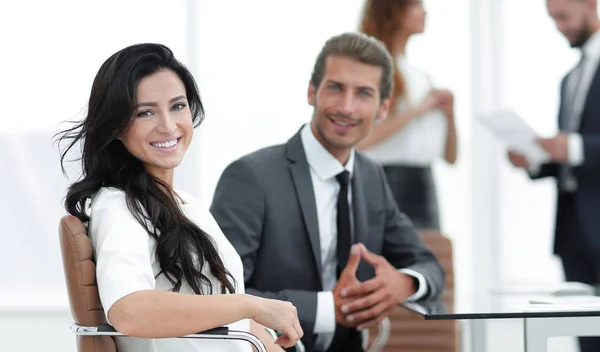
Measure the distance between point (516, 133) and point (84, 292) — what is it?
2.50 m

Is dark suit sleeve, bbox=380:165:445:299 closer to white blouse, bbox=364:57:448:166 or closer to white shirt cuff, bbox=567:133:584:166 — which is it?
white blouse, bbox=364:57:448:166

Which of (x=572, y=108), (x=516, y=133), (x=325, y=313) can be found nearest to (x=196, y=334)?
(x=325, y=313)

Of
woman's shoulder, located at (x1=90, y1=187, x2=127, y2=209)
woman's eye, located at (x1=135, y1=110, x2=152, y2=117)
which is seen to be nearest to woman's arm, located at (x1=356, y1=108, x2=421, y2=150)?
woman's eye, located at (x1=135, y1=110, x2=152, y2=117)

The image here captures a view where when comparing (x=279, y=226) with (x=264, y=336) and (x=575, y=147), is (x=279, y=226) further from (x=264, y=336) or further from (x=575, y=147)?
(x=575, y=147)

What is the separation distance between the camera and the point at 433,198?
414 cm

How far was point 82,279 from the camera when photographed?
1600mm

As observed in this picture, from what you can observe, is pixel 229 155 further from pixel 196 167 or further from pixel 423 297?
pixel 423 297

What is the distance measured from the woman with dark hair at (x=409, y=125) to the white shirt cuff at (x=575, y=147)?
21.9 inches

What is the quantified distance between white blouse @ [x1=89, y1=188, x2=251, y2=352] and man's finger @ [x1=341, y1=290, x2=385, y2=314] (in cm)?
50

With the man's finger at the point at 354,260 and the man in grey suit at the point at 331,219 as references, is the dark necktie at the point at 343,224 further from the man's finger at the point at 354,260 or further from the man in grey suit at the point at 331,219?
the man's finger at the point at 354,260

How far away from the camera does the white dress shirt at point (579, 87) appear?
3.64 m

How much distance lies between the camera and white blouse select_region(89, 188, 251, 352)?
1.52 metres

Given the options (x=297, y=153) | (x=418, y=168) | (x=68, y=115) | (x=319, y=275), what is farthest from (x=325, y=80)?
(x=68, y=115)

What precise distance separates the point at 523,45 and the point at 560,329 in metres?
2.95
